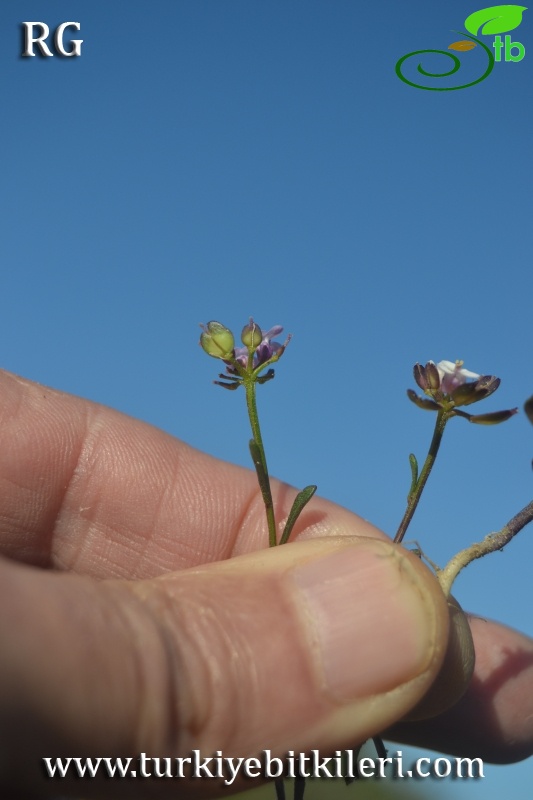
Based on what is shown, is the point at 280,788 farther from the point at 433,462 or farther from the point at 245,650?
the point at 433,462

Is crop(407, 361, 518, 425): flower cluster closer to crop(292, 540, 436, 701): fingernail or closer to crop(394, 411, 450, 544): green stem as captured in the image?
crop(394, 411, 450, 544): green stem

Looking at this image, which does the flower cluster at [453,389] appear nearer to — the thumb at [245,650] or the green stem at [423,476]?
the green stem at [423,476]

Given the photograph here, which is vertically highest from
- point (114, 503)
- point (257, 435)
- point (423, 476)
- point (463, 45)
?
point (463, 45)

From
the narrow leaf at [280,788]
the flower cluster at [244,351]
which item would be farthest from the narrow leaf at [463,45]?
the narrow leaf at [280,788]

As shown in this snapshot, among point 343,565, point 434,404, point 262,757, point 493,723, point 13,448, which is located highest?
point 434,404

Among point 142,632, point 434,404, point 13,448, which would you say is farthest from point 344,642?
point 13,448

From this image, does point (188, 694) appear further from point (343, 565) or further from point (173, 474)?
point (173, 474)

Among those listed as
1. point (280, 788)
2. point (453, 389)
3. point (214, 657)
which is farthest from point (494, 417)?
point (280, 788)
